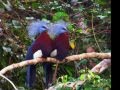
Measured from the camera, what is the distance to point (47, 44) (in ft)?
3.57

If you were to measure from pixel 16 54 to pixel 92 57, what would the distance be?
13.2 inches

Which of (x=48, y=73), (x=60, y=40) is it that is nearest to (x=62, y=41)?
(x=60, y=40)

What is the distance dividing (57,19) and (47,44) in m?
0.09

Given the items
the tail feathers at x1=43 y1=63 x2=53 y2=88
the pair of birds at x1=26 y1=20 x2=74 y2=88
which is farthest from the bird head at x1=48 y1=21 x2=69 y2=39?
the tail feathers at x1=43 y1=63 x2=53 y2=88

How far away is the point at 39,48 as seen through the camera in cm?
107

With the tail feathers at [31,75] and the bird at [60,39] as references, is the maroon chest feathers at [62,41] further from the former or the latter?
the tail feathers at [31,75]

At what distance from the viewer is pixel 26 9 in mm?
1313

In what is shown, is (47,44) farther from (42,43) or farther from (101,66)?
(101,66)

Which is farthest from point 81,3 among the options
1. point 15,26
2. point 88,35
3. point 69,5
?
point 15,26

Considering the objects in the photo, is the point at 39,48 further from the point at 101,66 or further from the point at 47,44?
the point at 101,66

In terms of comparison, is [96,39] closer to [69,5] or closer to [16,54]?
[69,5]

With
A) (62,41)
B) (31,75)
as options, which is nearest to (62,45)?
(62,41)

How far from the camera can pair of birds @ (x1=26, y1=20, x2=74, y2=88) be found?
104cm

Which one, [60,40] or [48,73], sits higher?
[60,40]
